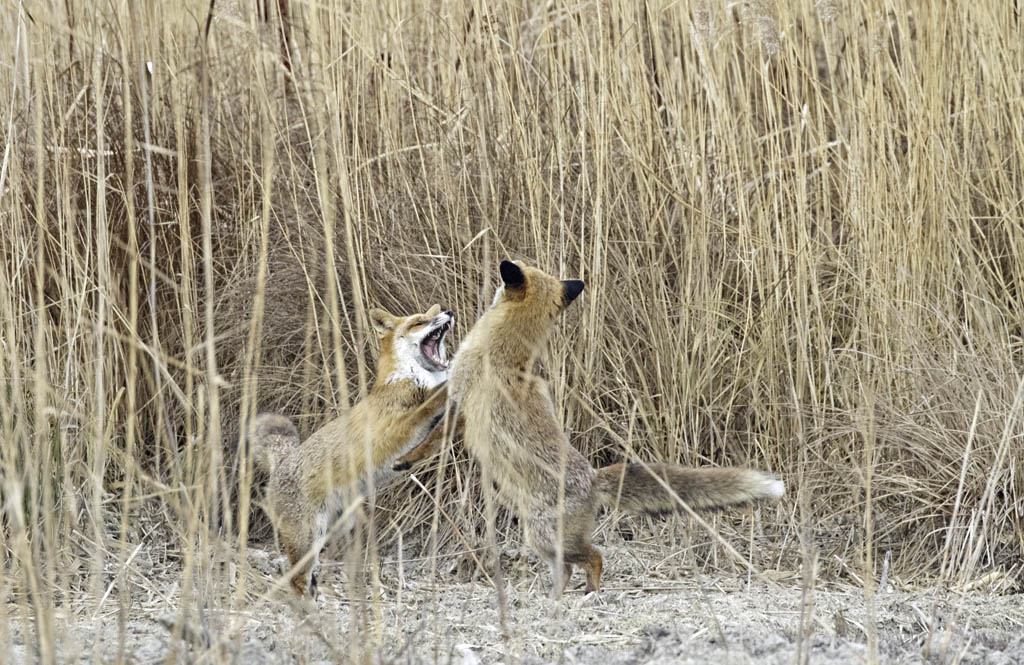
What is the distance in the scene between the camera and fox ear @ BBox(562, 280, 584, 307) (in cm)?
374

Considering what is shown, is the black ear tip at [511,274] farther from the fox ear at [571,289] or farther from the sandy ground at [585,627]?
the sandy ground at [585,627]

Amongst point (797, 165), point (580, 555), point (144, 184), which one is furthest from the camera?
point (144, 184)

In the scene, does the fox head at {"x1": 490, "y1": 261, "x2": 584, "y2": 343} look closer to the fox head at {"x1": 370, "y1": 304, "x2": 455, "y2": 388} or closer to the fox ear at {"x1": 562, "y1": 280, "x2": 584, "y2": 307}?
the fox ear at {"x1": 562, "y1": 280, "x2": 584, "y2": 307}

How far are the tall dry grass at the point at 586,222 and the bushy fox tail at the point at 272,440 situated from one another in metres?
0.08

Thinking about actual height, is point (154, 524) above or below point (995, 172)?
below

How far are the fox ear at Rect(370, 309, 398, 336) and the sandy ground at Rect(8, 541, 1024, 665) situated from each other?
2.69 ft

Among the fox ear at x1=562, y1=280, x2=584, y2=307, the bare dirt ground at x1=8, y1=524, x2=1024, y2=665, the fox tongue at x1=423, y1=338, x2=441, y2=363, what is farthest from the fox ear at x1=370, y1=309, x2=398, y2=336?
the bare dirt ground at x1=8, y1=524, x2=1024, y2=665

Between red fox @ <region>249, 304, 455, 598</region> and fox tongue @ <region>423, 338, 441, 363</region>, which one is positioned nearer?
red fox @ <region>249, 304, 455, 598</region>

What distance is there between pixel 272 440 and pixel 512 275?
941 millimetres

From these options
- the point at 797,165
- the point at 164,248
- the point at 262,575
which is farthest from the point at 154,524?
the point at 797,165

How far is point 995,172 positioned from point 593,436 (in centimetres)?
173

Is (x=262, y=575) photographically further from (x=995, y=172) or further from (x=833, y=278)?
(x=995, y=172)

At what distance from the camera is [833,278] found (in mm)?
4539

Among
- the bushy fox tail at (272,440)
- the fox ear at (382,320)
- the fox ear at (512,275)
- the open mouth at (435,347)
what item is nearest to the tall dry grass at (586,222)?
the bushy fox tail at (272,440)
